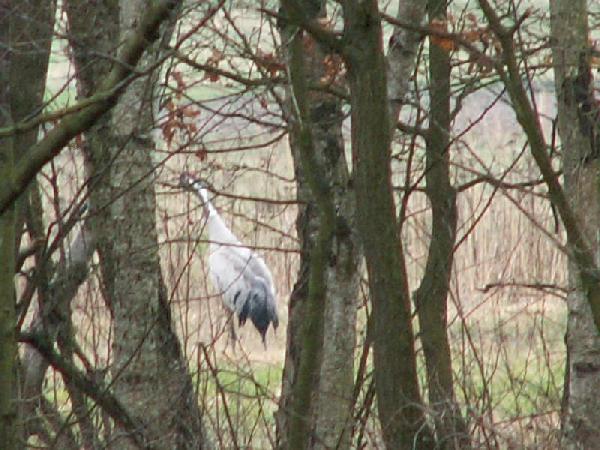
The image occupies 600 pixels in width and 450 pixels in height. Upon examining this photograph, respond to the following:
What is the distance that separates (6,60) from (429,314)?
2.67 meters

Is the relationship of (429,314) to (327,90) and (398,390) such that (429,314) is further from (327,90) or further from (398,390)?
(398,390)

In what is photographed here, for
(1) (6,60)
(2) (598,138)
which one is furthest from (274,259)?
(1) (6,60)

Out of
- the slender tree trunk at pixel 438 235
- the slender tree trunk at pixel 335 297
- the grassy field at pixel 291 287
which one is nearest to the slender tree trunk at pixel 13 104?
the grassy field at pixel 291 287

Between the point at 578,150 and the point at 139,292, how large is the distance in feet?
5.23

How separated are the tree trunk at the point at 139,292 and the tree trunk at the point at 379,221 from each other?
990 millimetres

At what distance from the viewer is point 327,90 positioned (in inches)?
183

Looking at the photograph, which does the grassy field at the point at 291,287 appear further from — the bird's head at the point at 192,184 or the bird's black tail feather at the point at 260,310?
the bird's black tail feather at the point at 260,310

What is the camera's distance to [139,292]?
4738mm

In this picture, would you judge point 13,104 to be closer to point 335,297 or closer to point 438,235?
point 335,297

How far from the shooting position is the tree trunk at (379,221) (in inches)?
138

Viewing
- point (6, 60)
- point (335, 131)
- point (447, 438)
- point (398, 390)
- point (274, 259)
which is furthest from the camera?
point (274, 259)

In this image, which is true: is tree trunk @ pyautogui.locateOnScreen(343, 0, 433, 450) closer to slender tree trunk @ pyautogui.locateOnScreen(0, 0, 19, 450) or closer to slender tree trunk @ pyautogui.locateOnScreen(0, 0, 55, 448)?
slender tree trunk @ pyautogui.locateOnScreen(0, 0, 55, 448)

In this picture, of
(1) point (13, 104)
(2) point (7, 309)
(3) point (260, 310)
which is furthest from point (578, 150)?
(3) point (260, 310)

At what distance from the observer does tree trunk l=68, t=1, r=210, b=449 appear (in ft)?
14.7
